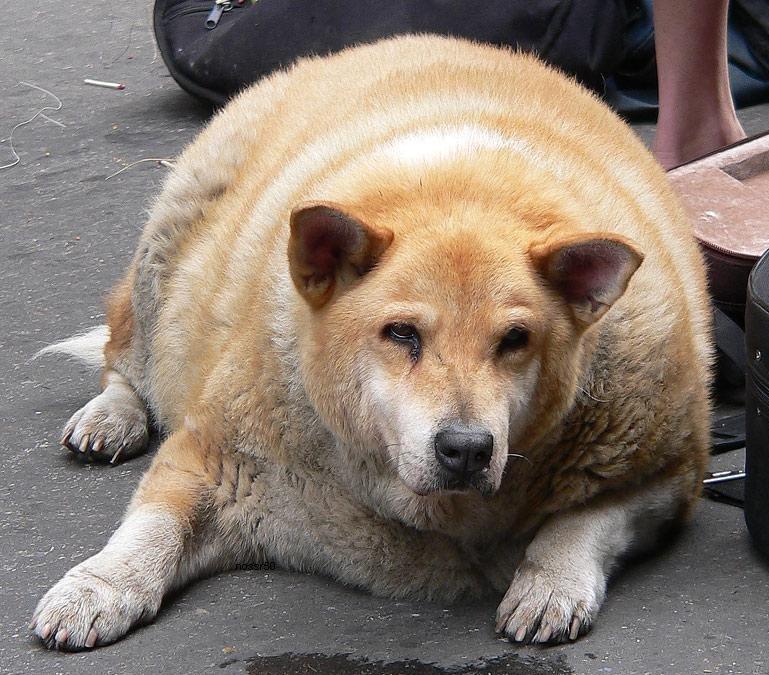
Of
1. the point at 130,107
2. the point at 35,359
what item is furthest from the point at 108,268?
the point at 130,107

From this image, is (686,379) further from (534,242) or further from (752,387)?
(534,242)

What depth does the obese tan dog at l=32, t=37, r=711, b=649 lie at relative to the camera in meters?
2.93

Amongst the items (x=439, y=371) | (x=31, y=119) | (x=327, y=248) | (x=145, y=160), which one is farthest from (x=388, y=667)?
(x=31, y=119)

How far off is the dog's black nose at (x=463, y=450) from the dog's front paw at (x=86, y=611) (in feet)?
2.95

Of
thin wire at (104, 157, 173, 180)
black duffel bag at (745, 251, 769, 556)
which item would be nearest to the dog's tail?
thin wire at (104, 157, 173, 180)

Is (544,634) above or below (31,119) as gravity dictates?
above

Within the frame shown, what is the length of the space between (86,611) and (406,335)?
103 cm

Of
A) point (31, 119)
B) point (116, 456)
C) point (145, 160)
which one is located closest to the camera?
point (116, 456)

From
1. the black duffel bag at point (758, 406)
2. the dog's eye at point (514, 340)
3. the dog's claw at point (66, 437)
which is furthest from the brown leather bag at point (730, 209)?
the dog's claw at point (66, 437)

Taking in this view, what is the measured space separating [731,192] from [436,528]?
1.86m

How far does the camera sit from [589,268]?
3008mm

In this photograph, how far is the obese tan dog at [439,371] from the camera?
2932mm

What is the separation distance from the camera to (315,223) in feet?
9.62

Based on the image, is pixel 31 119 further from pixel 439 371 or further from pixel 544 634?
pixel 544 634
